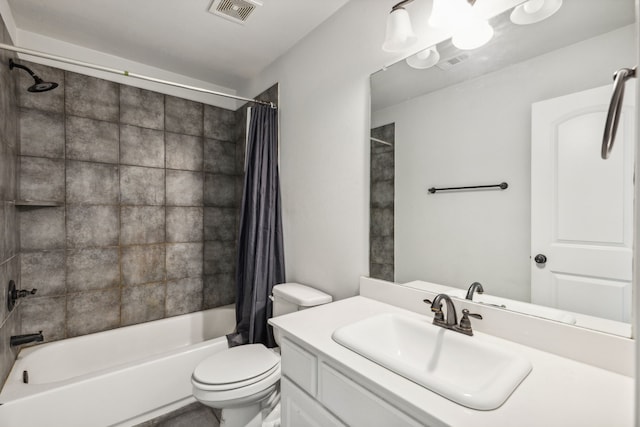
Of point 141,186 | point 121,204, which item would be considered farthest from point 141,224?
point 141,186

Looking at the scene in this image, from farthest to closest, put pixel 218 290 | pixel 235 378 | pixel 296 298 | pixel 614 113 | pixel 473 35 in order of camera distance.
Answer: pixel 218 290 → pixel 296 298 → pixel 235 378 → pixel 473 35 → pixel 614 113

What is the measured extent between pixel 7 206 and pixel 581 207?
2.62m

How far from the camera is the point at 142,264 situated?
2.37m

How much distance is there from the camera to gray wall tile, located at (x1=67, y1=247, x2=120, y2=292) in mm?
2090

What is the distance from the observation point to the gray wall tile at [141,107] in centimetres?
229

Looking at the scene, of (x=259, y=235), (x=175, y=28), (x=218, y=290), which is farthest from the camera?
(x=218, y=290)

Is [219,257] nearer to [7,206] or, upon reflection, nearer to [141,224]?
[141,224]

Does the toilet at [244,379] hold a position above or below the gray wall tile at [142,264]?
below

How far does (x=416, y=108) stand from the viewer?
1.36 m

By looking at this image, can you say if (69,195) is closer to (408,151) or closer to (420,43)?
(408,151)

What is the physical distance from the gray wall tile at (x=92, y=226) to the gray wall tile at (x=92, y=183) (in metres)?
0.06

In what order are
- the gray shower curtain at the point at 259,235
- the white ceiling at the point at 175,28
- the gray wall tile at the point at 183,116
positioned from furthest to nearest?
the gray wall tile at the point at 183,116
the gray shower curtain at the point at 259,235
the white ceiling at the point at 175,28

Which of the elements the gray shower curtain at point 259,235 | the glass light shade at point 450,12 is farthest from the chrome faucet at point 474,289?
the gray shower curtain at point 259,235

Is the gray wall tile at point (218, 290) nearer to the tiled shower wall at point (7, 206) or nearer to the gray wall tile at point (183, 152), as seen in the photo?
the gray wall tile at point (183, 152)
